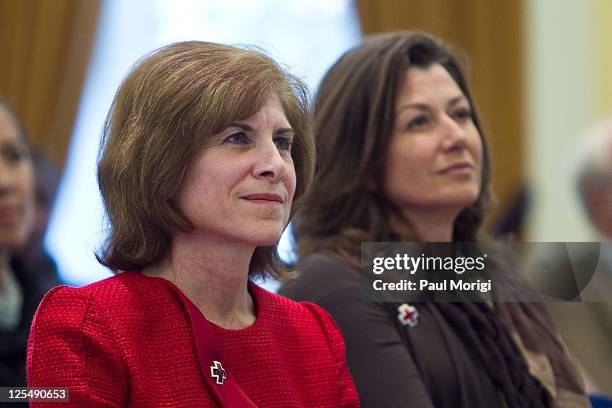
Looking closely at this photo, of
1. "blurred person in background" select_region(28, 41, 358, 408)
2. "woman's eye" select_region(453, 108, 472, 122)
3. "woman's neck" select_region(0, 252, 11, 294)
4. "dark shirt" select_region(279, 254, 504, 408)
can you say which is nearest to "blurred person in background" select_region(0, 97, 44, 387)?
"woman's neck" select_region(0, 252, 11, 294)

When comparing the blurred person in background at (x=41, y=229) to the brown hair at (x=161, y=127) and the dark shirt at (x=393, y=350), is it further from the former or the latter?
the brown hair at (x=161, y=127)

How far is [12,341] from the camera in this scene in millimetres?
2258

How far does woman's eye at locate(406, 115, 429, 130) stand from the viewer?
2.15 meters

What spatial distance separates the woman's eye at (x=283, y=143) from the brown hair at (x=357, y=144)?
56 cm

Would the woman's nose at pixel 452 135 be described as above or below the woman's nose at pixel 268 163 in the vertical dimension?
above

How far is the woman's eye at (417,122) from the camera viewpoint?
84.5 inches

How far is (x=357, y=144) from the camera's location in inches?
86.0

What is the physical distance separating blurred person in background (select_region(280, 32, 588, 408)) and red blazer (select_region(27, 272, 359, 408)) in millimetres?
327

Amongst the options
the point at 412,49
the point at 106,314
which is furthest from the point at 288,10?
the point at 106,314

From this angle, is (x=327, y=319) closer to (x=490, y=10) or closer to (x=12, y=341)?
(x=12, y=341)

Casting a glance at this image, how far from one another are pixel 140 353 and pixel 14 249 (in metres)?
1.21

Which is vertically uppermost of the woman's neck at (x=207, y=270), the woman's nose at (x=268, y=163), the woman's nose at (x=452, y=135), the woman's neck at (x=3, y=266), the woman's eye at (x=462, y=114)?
the woman's eye at (x=462, y=114)

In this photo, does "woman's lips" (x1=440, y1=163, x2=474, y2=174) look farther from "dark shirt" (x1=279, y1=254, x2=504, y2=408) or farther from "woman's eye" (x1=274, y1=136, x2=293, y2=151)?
"woman's eye" (x1=274, y1=136, x2=293, y2=151)

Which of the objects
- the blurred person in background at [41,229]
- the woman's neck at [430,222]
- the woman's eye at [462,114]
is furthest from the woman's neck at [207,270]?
the blurred person in background at [41,229]
